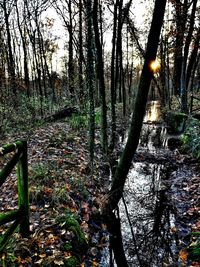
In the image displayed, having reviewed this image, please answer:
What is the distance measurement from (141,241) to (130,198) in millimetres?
1833

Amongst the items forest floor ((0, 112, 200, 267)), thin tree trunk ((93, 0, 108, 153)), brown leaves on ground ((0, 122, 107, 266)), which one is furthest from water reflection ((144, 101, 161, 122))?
brown leaves on ground ((0, 122, 107, 266))

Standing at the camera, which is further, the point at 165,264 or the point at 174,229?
the point at 174,229

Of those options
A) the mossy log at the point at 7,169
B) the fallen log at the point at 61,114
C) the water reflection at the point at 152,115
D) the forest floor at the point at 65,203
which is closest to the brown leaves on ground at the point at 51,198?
the forest floor at the point at 65,203

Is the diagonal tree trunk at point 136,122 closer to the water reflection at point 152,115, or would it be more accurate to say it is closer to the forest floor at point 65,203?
the forest floor at point 65,203

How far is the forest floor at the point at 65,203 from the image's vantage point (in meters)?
3.91

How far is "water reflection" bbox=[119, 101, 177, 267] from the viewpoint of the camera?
4.55 metres

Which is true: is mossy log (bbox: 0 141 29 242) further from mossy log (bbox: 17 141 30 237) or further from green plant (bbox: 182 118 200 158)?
green plant (bbox: 182 118 200 158)

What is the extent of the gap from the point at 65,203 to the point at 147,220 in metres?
1.77

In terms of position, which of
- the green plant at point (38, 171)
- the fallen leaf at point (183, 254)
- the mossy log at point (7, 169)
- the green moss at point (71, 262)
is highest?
the mossy log at point (7, 169)

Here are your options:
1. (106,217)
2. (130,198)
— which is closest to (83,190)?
(106,217)

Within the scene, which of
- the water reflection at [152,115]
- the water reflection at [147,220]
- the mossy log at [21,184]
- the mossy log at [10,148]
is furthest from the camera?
the water reflection at [152,115]

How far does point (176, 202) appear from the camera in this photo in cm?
638

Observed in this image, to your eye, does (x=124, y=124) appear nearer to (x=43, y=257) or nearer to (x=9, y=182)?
(x=9, y=182)

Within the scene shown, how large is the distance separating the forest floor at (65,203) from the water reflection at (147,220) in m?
Answer: 0.24
